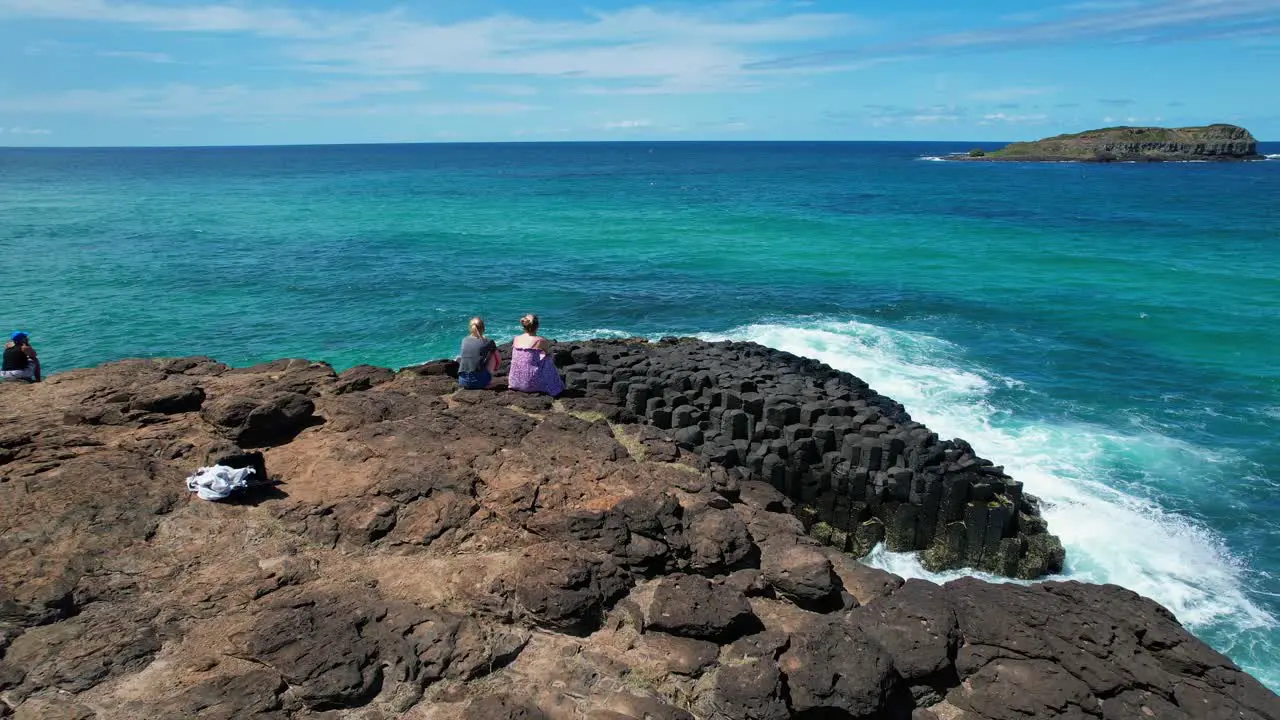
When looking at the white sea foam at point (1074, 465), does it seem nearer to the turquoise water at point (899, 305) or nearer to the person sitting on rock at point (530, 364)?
the turquoise water at point (899, 305)

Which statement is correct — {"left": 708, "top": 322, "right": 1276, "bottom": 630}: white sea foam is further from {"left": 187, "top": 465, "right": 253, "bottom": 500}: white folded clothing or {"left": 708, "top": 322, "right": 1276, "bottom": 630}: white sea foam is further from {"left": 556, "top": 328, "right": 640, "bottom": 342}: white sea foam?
{"left": 187, "top": 465, "right": 253, "bottom": 500}: white folded clothing

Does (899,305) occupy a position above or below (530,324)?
below

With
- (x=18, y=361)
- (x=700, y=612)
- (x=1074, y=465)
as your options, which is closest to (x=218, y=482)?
(x=700, y=612)

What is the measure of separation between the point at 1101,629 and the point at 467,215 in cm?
6354

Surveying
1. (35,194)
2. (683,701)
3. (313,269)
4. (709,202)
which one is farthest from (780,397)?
(35,194)

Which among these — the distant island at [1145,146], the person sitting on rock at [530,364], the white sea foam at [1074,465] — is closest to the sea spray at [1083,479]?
the white sea foam at [1074,465]

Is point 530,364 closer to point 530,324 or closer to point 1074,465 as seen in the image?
point 530,324

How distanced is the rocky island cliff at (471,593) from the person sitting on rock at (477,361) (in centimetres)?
73

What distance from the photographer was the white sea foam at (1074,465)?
13531 millimetres

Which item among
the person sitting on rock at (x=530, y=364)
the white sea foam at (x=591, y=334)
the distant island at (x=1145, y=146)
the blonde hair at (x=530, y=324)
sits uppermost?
the distant island at (x=1145, y=146)

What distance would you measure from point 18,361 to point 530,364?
917 cm

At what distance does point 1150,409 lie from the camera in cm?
2158

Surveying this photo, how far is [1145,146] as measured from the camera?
501 feet

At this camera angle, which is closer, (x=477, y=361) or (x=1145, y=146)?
(x=477, y=361)
